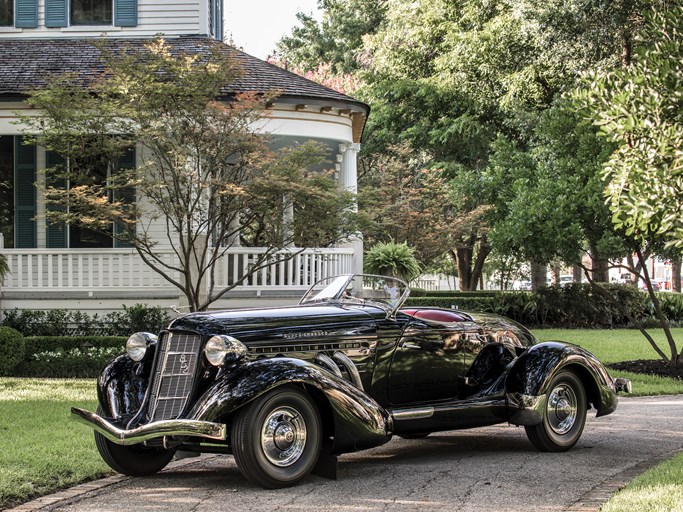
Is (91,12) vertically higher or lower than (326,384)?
higher

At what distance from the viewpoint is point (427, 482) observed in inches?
288

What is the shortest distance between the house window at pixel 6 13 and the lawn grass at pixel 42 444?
11.0 meters

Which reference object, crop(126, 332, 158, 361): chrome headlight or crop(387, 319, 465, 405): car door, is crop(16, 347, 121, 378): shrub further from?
crop(387, 319, 465, 405): car door

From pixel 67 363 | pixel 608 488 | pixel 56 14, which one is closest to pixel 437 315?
pixel 608 488

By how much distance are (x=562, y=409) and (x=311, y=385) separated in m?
2.82

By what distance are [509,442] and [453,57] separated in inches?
886

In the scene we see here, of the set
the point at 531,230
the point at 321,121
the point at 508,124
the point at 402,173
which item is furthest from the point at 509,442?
the point at 402,173

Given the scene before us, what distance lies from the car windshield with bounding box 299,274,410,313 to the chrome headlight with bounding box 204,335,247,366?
1579mm

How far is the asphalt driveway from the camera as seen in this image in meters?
6.57

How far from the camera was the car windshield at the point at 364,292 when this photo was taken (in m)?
8.45

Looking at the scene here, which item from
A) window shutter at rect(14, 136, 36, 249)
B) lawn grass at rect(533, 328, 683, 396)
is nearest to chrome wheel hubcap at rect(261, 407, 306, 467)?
lawn grass at rect(533, 328, 683, 396)

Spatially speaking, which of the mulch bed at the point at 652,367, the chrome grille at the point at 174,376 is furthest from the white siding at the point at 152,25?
the chrome grille at the point at 174,376

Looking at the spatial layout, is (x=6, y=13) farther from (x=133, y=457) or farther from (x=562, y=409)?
(x=562, y=409)

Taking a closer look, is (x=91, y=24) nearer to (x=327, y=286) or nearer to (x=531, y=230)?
(x=531, y=230)
